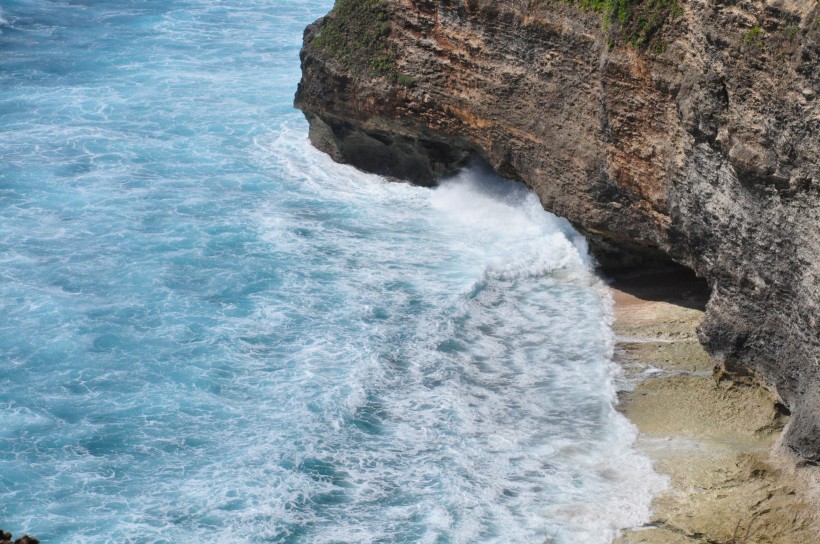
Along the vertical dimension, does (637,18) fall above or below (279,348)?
above

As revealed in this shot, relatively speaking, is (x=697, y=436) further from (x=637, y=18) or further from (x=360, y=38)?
(x=360, y=38)

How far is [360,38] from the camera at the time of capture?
2750cm

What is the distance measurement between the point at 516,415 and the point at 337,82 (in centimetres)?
1200

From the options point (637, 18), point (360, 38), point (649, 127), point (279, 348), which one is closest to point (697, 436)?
point (649, 127)

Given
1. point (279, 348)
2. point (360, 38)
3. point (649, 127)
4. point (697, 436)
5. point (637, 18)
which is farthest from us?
point (360, 38)

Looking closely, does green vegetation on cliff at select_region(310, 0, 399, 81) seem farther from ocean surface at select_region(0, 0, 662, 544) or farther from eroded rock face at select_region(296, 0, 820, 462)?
ocean surface at select_region(0, 0, 662, 544)

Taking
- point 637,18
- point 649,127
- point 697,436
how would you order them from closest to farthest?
point 697,436 < point 637,18 < point 649,127

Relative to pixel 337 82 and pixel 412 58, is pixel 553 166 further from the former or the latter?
pixel 337 82

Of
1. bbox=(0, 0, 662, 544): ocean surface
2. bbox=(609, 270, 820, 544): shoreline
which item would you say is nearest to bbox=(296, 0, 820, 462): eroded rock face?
bbox=(609, 270, 820, 544): shoreline

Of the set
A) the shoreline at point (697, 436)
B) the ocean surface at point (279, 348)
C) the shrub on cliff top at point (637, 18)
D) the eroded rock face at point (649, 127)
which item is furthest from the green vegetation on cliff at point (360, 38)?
the shoreline at point (697, 436)

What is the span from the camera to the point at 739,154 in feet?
56.8

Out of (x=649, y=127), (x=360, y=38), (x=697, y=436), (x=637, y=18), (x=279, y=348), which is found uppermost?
(x=637, y=18)

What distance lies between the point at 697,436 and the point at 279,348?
8.38 meters

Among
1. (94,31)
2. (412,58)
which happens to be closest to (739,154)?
(412,58)
